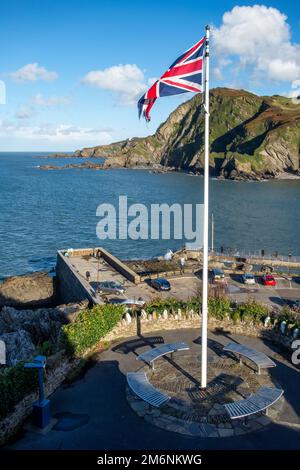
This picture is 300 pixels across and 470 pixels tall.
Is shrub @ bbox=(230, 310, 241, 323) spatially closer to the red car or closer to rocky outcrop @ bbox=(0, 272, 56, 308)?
the red car

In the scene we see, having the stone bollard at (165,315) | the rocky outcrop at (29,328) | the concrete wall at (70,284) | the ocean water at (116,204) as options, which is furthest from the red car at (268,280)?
the ocean water at (116,204)

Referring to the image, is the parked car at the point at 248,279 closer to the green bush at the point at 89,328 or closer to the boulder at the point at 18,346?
the green bush at the point at 89,328

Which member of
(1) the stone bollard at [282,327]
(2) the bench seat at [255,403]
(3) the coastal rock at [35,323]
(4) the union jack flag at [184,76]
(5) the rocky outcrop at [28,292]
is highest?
(4) the union jack flag at [184,76]

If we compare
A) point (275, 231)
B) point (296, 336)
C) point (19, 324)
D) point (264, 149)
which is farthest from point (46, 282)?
point (264, 149)

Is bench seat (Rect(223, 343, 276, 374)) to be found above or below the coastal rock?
above

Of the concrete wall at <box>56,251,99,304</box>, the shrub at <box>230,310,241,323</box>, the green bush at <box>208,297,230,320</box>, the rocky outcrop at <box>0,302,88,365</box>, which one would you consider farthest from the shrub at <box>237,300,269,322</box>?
the concrete wall at <box>56,251,99,304</box>
